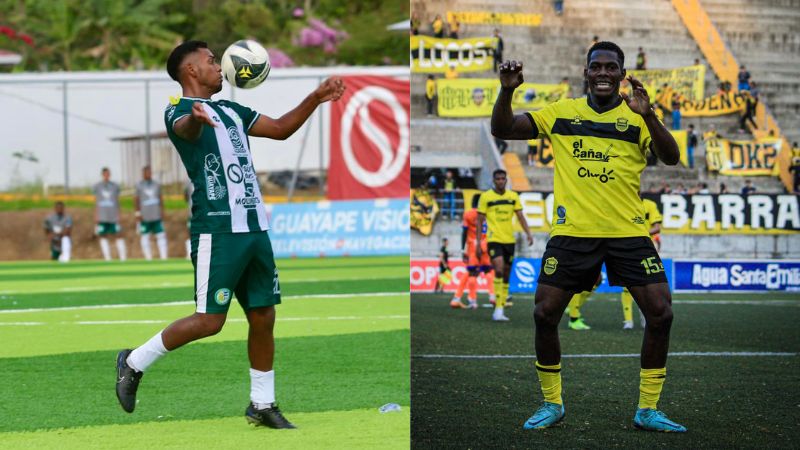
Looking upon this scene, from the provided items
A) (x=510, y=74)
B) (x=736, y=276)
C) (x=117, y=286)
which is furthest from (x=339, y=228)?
(x=510, y=74)

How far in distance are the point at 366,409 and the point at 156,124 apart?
73.9 ft

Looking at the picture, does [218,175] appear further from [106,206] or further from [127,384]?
[106,206]

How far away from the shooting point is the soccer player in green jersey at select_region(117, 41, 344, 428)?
19.7 feet

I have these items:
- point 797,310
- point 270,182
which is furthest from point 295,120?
point 270,182

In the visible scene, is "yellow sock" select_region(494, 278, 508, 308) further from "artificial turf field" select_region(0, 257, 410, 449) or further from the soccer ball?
the soccer ball

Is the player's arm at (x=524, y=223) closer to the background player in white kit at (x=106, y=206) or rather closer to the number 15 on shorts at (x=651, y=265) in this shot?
the number 15 on shorts at (x=651, y=265)

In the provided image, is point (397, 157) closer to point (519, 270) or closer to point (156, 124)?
point (156, 124)

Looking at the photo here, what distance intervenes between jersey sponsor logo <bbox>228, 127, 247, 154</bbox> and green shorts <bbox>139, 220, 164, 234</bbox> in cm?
1918

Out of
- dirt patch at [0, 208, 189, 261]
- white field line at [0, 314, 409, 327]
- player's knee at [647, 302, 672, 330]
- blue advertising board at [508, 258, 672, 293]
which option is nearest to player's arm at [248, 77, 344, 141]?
blue advertising board at [508, 258, 672, 293]

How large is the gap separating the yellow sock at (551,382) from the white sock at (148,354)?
1840 millimetres

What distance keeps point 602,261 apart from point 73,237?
24.9 metres

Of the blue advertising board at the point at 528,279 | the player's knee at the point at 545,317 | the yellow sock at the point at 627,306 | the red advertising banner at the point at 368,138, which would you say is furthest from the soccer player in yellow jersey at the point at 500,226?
the red advertising banner at the point at 368,138

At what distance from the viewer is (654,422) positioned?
5.49 m

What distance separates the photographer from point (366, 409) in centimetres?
679
